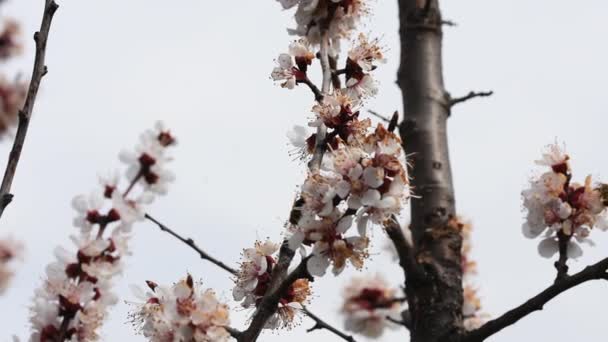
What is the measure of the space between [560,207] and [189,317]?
2.92 ft

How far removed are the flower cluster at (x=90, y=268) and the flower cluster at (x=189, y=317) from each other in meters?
0.11

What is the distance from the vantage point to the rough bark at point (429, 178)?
2527 millimetres

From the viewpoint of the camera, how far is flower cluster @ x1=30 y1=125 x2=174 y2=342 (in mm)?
1538

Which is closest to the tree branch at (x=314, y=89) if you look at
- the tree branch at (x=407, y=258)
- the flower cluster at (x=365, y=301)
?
the tree branch at (x=407, y=258)

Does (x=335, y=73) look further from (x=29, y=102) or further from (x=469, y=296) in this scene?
(x=469, y=296)

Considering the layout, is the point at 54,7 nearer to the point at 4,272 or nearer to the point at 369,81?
the point at 369,81

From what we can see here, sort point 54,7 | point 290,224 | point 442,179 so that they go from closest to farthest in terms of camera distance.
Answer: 1. point 54,7
2. point 290,224
3. point 442,179

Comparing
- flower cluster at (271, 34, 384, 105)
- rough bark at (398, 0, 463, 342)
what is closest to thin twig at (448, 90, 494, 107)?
rough bark at (398, 0, 463, 342)

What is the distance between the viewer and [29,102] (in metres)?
1.55

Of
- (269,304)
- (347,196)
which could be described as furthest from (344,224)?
(269,304)

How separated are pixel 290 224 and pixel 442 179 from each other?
1152mm

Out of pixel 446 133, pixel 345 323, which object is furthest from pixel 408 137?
pixel 345 323

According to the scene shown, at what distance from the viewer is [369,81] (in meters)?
2.13

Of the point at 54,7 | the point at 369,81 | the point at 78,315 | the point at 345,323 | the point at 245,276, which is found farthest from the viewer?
the point at 345,323
